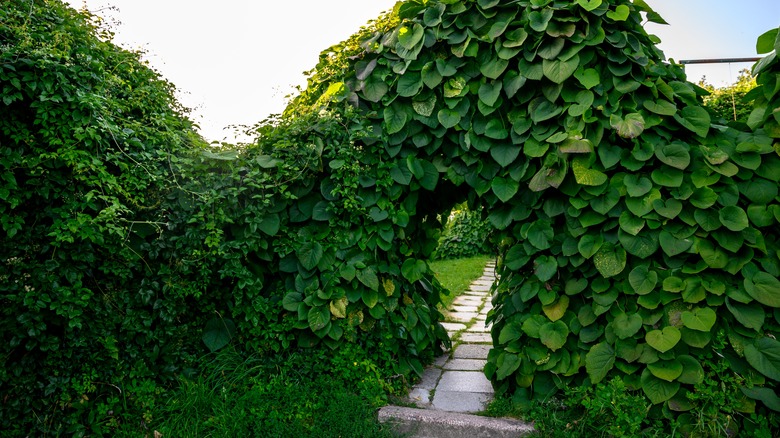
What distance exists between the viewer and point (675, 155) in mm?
2480

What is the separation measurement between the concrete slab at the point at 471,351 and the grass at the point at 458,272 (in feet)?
5.47

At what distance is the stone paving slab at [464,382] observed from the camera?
10.5ft

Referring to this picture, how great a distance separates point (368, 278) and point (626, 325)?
1418 mm

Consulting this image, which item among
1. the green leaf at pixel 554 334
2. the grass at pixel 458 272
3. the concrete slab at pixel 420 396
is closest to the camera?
the green leaf at pixel 554 334

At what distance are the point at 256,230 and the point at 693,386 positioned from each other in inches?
96.4

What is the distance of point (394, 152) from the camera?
299 centimetres

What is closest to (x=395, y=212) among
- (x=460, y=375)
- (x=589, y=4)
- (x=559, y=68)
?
(x=559, y=68)

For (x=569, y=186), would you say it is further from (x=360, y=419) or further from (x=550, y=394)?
(x=360, y=419)

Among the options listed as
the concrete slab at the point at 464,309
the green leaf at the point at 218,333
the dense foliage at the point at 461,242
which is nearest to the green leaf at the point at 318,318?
the green leaf at the point at 218,333

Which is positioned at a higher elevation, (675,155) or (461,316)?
(675,155)

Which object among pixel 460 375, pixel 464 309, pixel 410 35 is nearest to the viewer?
pixel 410 35

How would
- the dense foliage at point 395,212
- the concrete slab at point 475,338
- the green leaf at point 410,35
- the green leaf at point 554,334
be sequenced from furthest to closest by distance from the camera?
the concrete slab at point 475,338 < the green leaf at point 410,35 < the green leaf at point 554,334 < the dense foliage at point 395,212

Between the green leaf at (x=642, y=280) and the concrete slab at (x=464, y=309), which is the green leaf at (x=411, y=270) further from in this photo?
the concrete slab at (x=464, y=309)

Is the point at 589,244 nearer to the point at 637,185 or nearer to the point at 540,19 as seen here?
the point at 637,185
